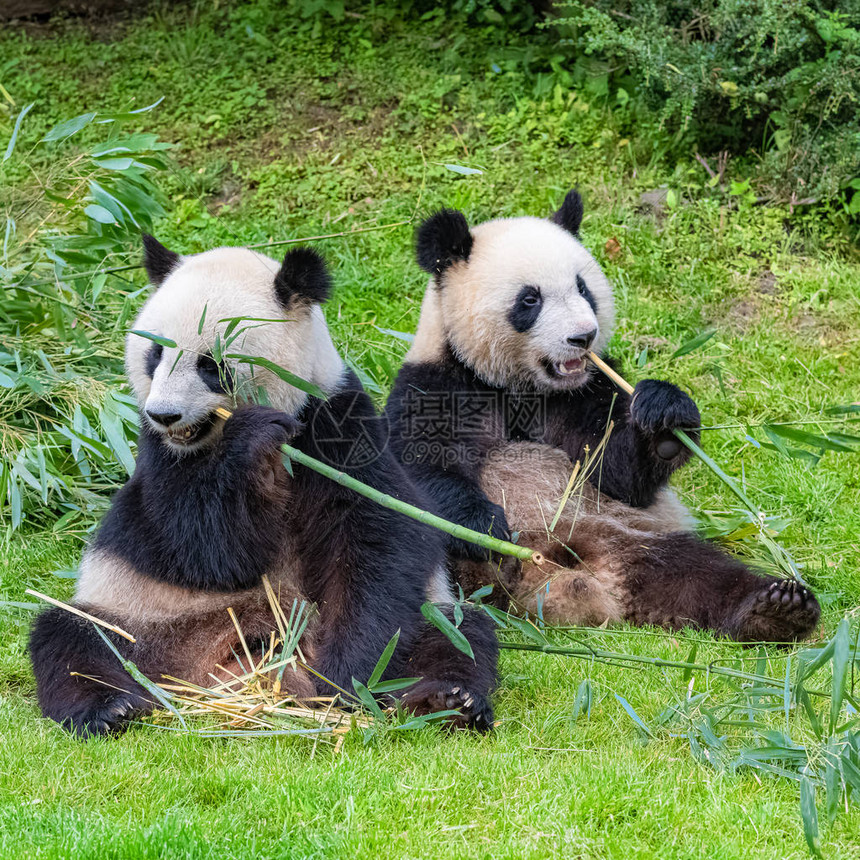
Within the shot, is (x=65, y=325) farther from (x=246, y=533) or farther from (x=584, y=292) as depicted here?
(x=584, y=292)

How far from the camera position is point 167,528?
385 cm

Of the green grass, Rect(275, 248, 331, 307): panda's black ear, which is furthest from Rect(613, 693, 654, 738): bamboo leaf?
Rect(275, 248, 331, 307): panda's black ear

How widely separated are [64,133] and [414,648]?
3.26 meters

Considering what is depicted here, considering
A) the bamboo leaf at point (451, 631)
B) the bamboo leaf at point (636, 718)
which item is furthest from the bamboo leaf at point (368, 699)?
the bamboo leaf at point (636, 718)

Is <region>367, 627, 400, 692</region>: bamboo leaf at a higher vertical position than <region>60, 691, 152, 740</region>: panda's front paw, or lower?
higher

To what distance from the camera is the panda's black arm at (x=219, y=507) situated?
12.2 ft

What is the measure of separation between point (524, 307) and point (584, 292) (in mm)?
332

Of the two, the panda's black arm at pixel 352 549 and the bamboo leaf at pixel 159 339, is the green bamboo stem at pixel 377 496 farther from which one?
the bamboo leaf at pixel 159 339

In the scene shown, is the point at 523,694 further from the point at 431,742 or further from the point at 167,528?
the point at 167,528

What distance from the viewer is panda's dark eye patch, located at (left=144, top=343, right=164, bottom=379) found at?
3934 mm

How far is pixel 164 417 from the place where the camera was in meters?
3.64

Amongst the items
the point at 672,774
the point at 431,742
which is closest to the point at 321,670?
the point at 431,742

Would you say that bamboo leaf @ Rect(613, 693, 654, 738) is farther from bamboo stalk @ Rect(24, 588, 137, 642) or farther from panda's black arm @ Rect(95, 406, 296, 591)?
bamboo stalk @ Rect(24, 588, 137, 642)

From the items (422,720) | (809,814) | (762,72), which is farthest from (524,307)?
(762,72)
